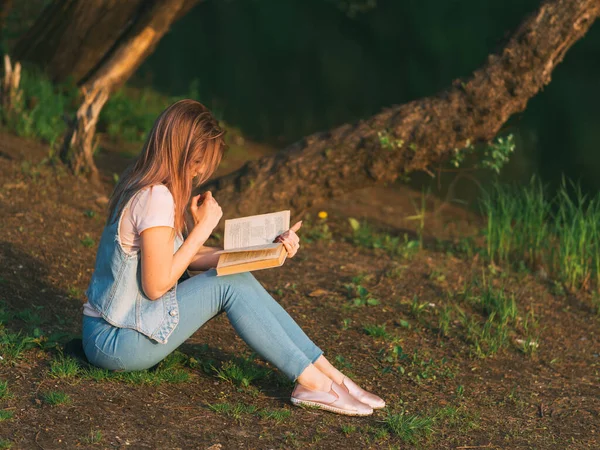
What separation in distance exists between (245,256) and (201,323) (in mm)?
364

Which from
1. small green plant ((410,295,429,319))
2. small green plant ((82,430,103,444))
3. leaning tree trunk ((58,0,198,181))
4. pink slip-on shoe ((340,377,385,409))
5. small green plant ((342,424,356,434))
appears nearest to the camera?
small green plant ((82,430,103,444))

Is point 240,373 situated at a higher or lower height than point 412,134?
lower

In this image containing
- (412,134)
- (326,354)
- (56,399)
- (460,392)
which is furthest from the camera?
(412,134)

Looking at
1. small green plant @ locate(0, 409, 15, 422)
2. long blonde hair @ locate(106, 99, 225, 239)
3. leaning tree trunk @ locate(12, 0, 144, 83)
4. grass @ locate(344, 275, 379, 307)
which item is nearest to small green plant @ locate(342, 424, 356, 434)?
long blonde hair @ locate(106, 99, 225, 239)

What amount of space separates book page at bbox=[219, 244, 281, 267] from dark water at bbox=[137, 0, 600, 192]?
21.9ft

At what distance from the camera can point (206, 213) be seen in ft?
11.6

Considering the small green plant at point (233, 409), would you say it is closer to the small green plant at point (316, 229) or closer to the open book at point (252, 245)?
the open book at point (252, 245)

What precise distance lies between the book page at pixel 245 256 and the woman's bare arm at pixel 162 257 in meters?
0.12

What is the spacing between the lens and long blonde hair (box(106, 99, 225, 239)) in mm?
3459

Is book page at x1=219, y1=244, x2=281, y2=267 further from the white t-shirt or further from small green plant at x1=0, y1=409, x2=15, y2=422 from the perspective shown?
small green plant at x1=0, y1=409, x2=15, y2=422

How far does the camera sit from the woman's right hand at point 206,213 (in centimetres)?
353

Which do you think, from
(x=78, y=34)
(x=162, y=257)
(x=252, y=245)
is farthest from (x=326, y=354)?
(x=78, y=34)

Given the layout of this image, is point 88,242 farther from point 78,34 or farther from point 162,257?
point 78,34

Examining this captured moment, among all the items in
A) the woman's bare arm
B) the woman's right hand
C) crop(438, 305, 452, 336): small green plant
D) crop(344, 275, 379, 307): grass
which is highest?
the woman's right hand
